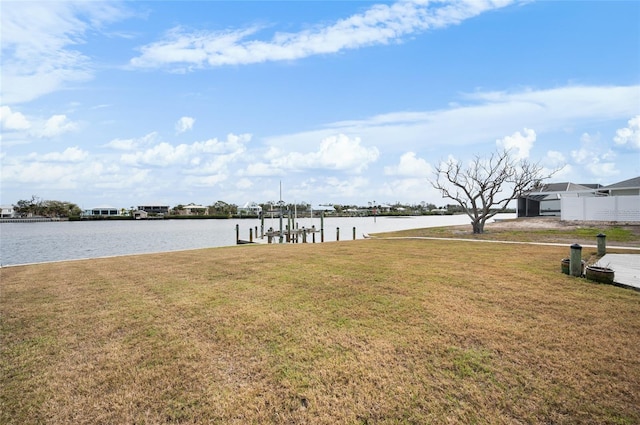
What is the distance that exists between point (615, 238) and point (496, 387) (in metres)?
19.1

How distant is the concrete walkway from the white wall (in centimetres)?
1882

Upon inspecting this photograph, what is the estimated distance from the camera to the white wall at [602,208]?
82.1 feet

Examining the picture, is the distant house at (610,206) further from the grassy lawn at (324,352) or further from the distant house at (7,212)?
the distant house at (7,212)

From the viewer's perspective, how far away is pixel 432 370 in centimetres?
385

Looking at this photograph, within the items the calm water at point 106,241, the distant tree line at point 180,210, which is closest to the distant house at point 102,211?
the distant tree line at point 180,210

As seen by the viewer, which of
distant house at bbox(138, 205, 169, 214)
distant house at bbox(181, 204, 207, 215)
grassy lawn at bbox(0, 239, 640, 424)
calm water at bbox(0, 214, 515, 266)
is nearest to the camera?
grassy lawn at bbox(0, 239, 640, 424)

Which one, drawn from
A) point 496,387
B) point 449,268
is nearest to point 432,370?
point 496,387

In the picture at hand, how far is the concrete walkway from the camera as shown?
7.14m

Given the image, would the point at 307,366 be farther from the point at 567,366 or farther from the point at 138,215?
the point at 138,215

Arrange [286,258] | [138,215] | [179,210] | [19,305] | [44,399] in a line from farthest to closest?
[179,210] → [138,215] → [286,258] → [19,305] → [44,399]

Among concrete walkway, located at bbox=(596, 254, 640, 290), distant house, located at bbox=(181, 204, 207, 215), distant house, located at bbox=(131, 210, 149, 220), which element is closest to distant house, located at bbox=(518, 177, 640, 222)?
concrete walkway, located at bbox=(596, 254, 640, 290)

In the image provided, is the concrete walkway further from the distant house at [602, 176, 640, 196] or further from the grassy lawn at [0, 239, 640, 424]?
the distant house at [602, 176, 640, 196]

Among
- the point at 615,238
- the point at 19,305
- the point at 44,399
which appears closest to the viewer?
the point at 44,399

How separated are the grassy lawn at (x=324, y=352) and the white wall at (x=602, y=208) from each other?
965 inches
